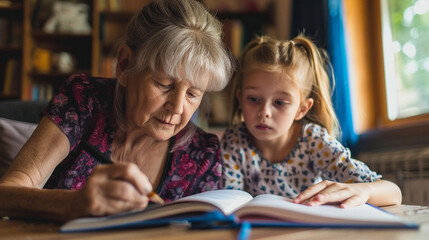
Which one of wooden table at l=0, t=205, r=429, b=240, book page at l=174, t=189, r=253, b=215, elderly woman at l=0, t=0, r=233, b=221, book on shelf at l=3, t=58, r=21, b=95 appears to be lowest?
wooden table at l=0, t=205, r=429, b=240

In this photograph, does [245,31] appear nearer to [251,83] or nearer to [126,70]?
[251,83]

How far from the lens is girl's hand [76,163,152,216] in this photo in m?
0.68

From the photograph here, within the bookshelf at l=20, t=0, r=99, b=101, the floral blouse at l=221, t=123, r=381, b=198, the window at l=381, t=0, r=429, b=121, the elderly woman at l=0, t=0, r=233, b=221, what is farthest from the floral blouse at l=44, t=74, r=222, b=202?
the bookshelf at l=20, t=0, r=99, b=101

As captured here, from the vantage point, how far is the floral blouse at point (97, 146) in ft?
3.69

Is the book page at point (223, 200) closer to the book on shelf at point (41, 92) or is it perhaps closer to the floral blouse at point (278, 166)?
the floral blouse at point (278, 166)

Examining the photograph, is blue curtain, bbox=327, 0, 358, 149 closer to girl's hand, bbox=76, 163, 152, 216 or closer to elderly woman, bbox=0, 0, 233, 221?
elderly woman, bbox=0, 0, 233, 221

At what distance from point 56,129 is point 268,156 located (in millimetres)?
736

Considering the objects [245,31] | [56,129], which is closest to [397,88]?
[245,31]

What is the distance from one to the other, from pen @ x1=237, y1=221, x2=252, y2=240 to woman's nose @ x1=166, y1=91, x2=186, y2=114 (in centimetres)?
52

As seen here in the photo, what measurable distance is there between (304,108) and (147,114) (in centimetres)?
61

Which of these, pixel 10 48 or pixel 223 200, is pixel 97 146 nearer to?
pixel 223 200

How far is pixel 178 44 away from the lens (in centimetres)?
110

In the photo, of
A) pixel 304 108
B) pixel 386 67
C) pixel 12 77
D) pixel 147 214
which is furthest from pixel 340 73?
pixel 12 77

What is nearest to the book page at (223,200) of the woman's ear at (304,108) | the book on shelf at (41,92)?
the woman's ear at (304,108)
